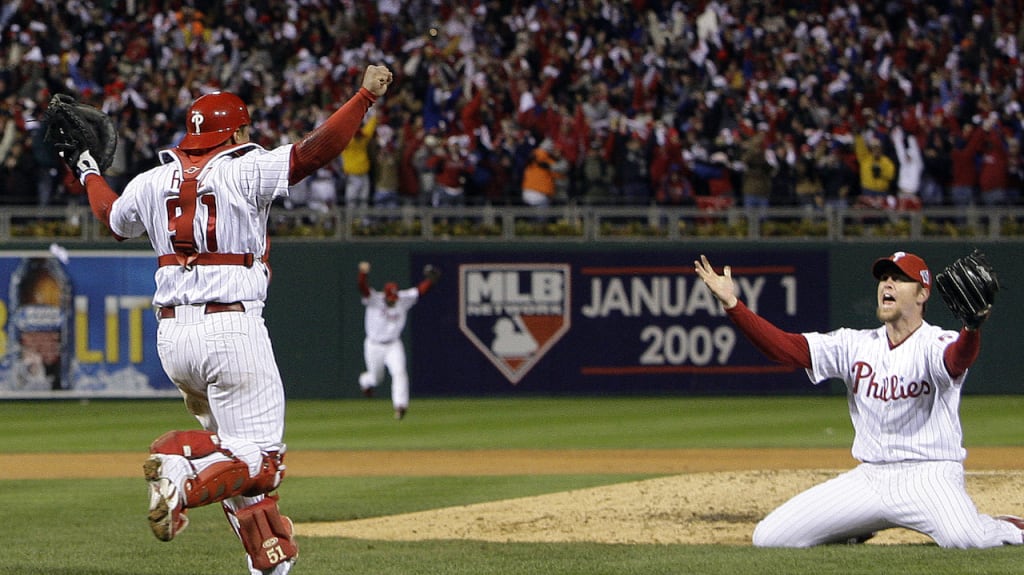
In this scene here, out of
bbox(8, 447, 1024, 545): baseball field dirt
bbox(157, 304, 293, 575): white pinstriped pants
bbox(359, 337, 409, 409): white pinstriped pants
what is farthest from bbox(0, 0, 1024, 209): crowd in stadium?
bbox(157, 304, 293, 575): white pinstriped pants

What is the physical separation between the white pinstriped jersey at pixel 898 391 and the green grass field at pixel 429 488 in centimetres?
51

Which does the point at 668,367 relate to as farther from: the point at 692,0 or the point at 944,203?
the point at 692,0

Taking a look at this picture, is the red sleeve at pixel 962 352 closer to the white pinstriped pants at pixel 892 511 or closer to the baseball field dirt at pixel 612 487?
the white pinstriped pants at pixel 892 511

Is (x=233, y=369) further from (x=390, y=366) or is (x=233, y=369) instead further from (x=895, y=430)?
(x=390, y=366)

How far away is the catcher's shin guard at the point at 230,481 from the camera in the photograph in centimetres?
562

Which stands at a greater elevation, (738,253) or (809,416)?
(738,253)

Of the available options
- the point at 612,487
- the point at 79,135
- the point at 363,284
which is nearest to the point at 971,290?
the point at 79,135

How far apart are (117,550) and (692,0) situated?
18.7m

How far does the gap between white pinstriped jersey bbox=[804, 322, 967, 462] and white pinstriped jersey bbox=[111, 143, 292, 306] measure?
10.0 feet

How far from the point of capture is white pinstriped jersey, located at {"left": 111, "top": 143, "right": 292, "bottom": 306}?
5.99 meters

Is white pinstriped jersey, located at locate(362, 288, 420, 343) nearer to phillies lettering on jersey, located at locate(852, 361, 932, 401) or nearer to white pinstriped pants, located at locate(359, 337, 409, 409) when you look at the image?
white pinstriped pants, located at locate(359, 337, 409, 409)

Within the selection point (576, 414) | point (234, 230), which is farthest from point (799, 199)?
point (234, 230)

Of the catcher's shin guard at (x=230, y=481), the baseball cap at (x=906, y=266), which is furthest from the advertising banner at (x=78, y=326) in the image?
the catcher's shin guard at (x=230, y=481)

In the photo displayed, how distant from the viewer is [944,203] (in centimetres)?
2116
